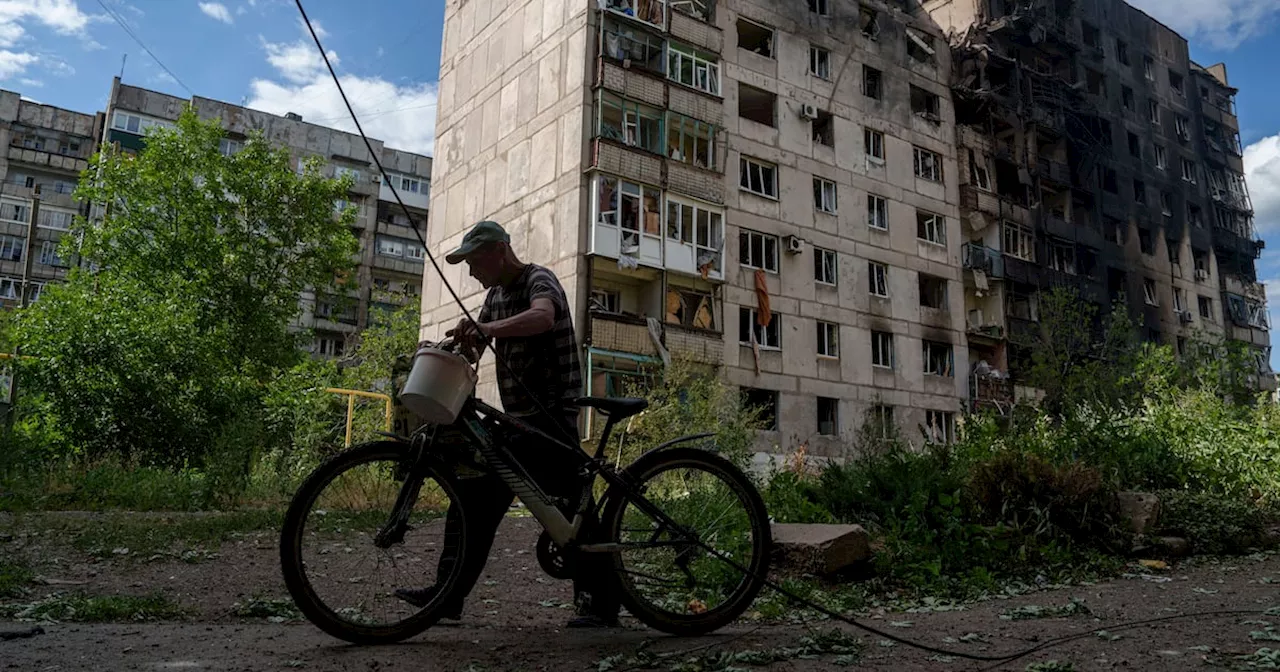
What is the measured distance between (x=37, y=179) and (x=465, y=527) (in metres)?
64.2

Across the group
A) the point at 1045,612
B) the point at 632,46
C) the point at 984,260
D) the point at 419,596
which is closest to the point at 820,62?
the point at 632,46

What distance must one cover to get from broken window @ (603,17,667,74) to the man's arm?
22.8 metres

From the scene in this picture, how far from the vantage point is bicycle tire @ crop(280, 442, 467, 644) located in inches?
146

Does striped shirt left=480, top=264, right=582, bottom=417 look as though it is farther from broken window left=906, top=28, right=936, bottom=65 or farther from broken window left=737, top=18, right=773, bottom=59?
broken window left=906, top=28, right=936, bottom=65

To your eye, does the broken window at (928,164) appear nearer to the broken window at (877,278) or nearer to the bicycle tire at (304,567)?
the broken window at (877,278)

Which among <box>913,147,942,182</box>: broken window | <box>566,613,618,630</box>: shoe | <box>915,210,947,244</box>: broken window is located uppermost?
<box>913,147,942,182</box>: broken window

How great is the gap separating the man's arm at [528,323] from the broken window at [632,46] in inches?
898

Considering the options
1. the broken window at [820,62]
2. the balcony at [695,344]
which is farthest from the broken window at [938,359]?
the broken window at [820,62]

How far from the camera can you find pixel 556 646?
391cm

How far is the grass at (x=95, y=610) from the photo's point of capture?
4406 mm

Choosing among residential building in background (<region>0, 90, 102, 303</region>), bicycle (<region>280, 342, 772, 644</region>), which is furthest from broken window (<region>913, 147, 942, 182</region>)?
residential building in background (<region>0, 90, 102, 303</region>)

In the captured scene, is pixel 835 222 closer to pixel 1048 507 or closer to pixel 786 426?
pixel 786 426

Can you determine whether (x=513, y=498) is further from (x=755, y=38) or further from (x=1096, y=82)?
(x=1096, y=82)

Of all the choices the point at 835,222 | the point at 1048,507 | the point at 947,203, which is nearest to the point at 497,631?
the point at 1048,507
